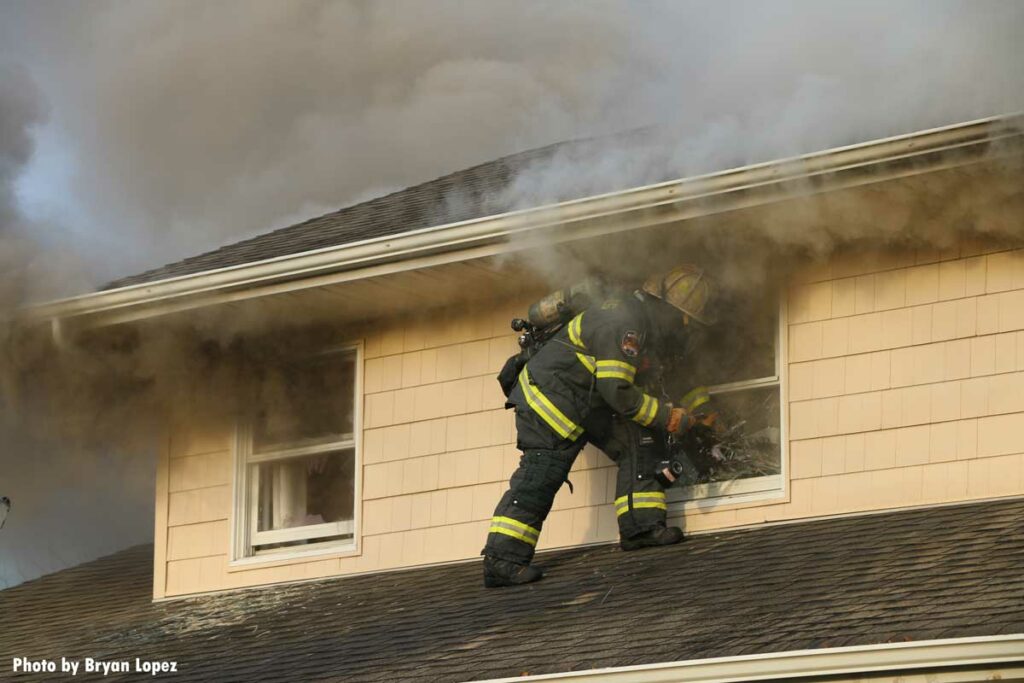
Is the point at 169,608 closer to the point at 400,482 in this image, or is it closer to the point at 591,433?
the point at 400,482

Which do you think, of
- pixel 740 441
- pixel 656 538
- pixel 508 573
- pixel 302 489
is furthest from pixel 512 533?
pixel 302 489

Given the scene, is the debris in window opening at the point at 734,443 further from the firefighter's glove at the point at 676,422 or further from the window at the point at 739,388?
the firefighter's glove at the point at 676,422

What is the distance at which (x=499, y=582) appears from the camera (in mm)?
10781

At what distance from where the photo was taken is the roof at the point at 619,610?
8539 mm

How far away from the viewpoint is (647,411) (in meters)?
10.6

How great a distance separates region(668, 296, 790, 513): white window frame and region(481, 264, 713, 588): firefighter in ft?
0.68

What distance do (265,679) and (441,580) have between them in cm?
155

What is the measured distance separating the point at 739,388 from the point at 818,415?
520mm

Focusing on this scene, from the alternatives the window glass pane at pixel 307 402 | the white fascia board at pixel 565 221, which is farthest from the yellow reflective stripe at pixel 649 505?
the window glass pane at pixel 307 402

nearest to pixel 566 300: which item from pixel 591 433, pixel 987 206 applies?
pixel 591 433

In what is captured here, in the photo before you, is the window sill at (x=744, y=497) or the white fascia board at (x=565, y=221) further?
the window sill at (x=744, y=497)

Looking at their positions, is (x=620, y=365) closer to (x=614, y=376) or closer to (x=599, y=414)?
(x=614, y=376)

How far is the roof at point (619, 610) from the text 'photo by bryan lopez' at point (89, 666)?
10 centimetres

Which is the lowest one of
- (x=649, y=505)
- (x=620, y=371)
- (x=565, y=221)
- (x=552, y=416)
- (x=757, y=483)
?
(x=649, y=505)
